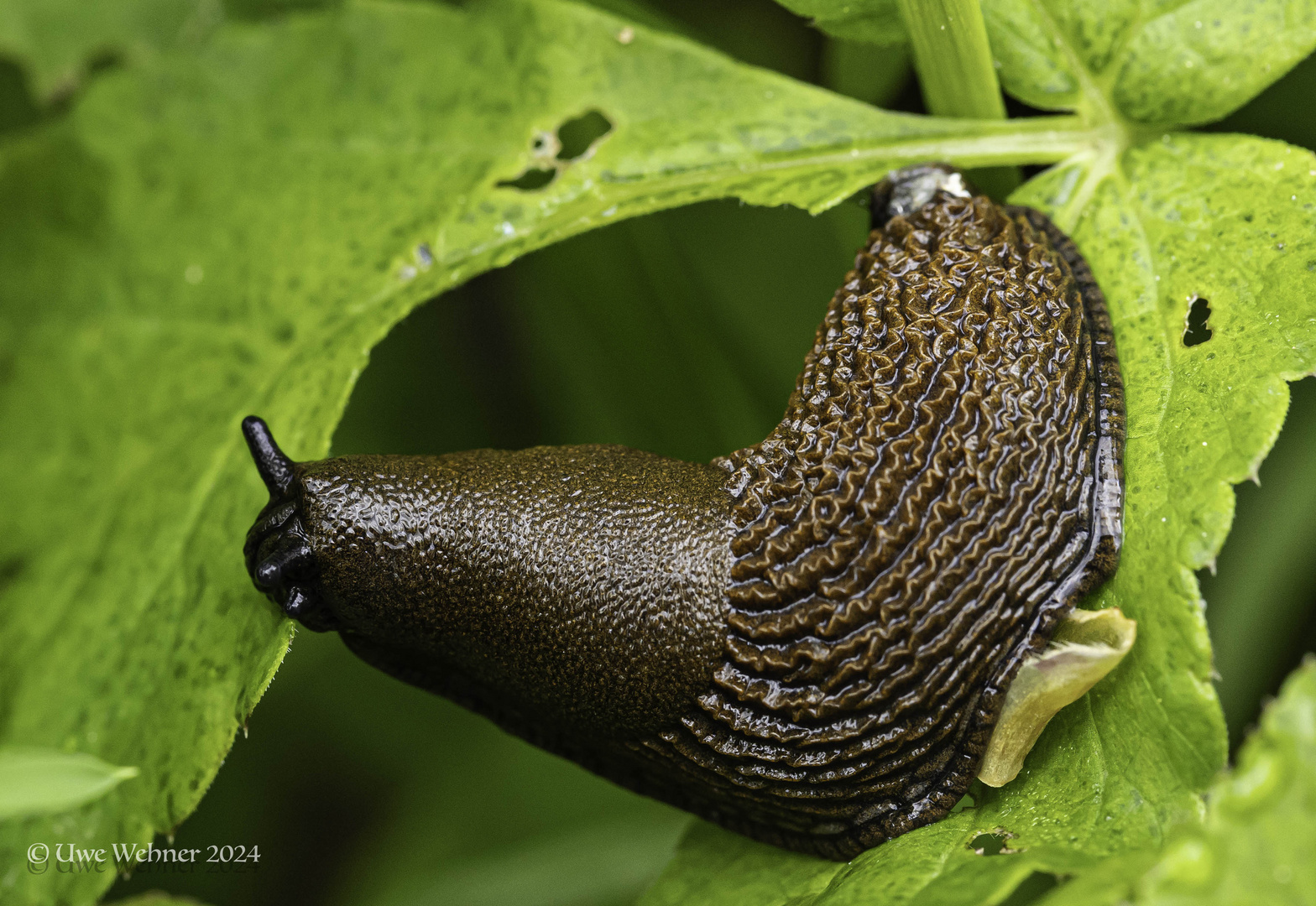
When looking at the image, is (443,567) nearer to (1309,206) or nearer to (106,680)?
(106,680)

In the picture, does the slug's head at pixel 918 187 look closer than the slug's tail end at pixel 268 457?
No

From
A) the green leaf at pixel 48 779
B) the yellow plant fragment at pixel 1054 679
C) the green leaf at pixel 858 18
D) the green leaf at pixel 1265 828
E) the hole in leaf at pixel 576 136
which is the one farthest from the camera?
the hole in leaf at pixel 576 136

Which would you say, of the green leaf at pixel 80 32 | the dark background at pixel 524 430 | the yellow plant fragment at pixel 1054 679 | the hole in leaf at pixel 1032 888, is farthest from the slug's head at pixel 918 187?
the green leaf at pixel 80 32

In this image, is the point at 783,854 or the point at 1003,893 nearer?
the point at 1003,893

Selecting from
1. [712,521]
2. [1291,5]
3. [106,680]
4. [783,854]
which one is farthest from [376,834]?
[1291,5]

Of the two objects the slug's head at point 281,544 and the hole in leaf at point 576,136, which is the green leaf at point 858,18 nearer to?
the hole in leaf at point 576,136

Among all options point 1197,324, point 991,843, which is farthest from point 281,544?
point 1197,324

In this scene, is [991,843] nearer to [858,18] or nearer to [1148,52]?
[1148,52]

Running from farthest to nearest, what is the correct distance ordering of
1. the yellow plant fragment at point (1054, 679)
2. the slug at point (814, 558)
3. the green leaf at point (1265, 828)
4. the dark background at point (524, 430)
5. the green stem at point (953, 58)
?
the dark background at point (524, 430)
the green stem at point (953, 58)
the slug at point (814, 558)
the yellow plant fragment at point (1054, 679)
the green leaf at point (1265, 828)
